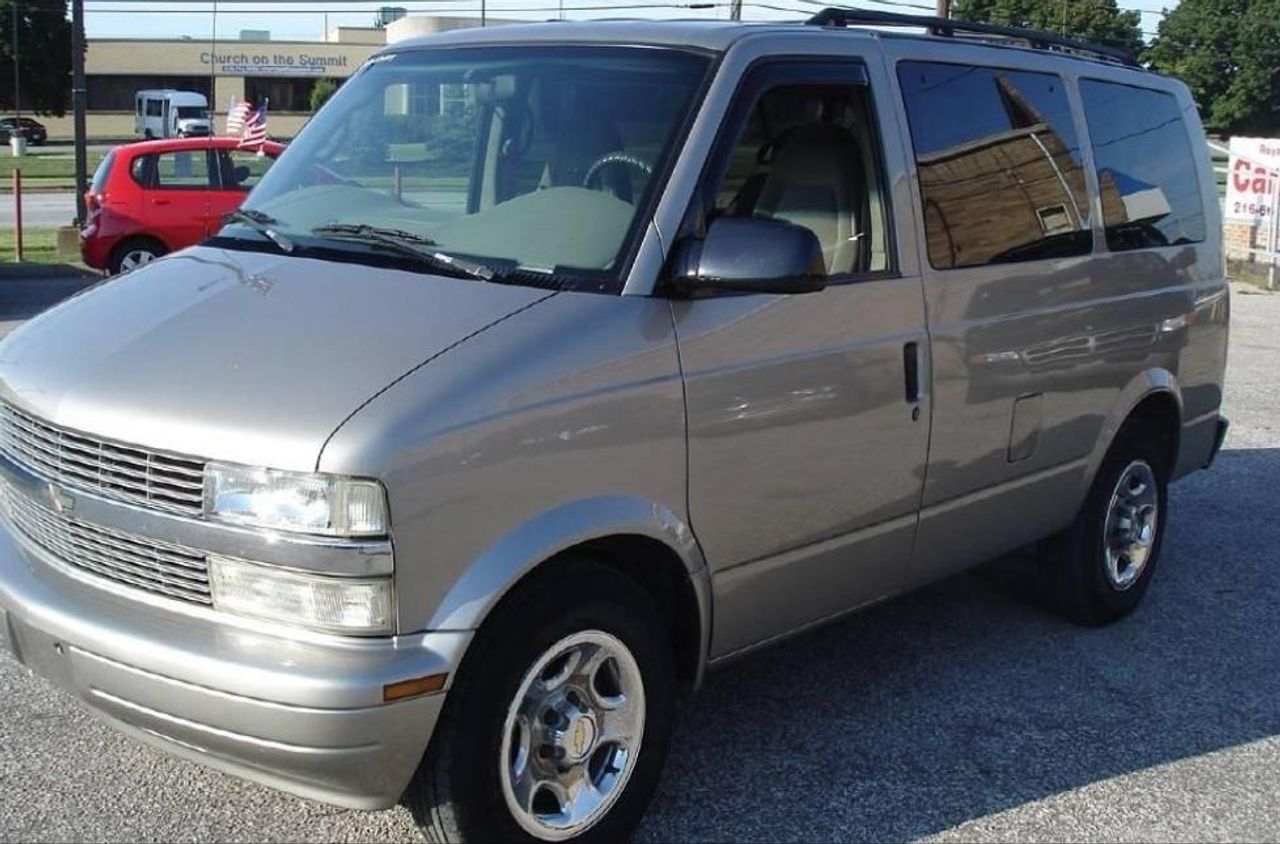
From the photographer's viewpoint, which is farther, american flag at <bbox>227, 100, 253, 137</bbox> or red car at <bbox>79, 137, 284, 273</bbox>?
american flag at <bbox>227, 100, 253, 137</bbox>

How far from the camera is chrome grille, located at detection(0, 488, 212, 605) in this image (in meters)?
3.20

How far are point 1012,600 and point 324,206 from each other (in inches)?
134

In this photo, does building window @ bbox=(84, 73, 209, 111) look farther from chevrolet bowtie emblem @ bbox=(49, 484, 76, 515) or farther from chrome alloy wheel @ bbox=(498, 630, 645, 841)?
chrome alloy wheel @ bbox=(498, 630, 645, 841)

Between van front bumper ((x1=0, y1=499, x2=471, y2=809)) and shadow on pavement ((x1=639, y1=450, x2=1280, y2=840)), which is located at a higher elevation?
van front bumper ((x1=0, y1=499, x2=471, y2=809))

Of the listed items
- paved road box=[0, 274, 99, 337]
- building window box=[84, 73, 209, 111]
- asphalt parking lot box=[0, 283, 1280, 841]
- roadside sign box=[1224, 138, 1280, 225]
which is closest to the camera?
asphalt parking lot box=[0, 283, 1280, 841]

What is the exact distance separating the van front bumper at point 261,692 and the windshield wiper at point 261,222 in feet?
3.78

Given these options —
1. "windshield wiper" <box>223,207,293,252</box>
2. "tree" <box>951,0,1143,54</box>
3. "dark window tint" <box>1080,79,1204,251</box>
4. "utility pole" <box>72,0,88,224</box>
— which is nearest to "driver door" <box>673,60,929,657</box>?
"windshield wiper" <box>223,207,293,252</box>

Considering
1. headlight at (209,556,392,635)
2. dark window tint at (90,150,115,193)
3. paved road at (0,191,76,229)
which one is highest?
dark window tint at (90,150,115,193)

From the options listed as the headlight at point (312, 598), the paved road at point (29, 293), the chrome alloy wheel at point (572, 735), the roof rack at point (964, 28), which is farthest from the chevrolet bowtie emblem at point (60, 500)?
the paved road at point (29, 293)

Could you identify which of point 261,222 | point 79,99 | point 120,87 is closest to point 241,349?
point 261,222

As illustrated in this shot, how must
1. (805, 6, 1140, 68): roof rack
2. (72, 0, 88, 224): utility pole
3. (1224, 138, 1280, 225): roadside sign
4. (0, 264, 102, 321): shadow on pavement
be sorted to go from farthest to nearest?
(1224, 138, 1280, 225): roadside sign, (72, 0, 88, 224): utility pole, (0, 264, 102, 321): shadow on pavement, (805, 6, 1140, 68): roof rack

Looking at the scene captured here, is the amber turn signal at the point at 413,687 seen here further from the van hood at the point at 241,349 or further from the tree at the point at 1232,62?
the tree at the point at 1232,62

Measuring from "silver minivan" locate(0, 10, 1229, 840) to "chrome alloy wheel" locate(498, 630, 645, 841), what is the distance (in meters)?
0.01

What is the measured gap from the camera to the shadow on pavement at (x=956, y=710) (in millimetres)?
4117
